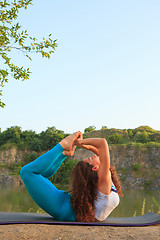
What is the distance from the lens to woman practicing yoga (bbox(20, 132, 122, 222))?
2477 mm

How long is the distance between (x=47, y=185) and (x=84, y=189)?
35 cm

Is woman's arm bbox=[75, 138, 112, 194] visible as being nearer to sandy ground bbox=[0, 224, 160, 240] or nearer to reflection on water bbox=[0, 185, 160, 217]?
sandy ground bbox=[0, 224, 160, 240]

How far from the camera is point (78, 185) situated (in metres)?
2.53

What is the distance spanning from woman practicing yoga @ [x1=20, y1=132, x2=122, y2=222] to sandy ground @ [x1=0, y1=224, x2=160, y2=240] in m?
0.19

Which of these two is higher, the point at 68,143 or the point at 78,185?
the point at 68,143

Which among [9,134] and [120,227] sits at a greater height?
[9,134]

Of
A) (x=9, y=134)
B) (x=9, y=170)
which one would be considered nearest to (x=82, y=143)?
(x=9, y=170)

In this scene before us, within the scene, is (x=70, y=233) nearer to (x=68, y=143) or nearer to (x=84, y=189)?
(x=84, y=189)

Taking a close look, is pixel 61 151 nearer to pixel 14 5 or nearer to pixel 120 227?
pixel 120 227

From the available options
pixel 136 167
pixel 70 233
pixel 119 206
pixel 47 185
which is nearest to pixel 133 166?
pixel 136 167

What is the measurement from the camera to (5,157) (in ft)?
83.3

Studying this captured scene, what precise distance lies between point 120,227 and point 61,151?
0.95 meters

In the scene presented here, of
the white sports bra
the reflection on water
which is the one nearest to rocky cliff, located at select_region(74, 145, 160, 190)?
the reflection on water

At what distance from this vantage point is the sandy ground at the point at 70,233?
7.27 ft
